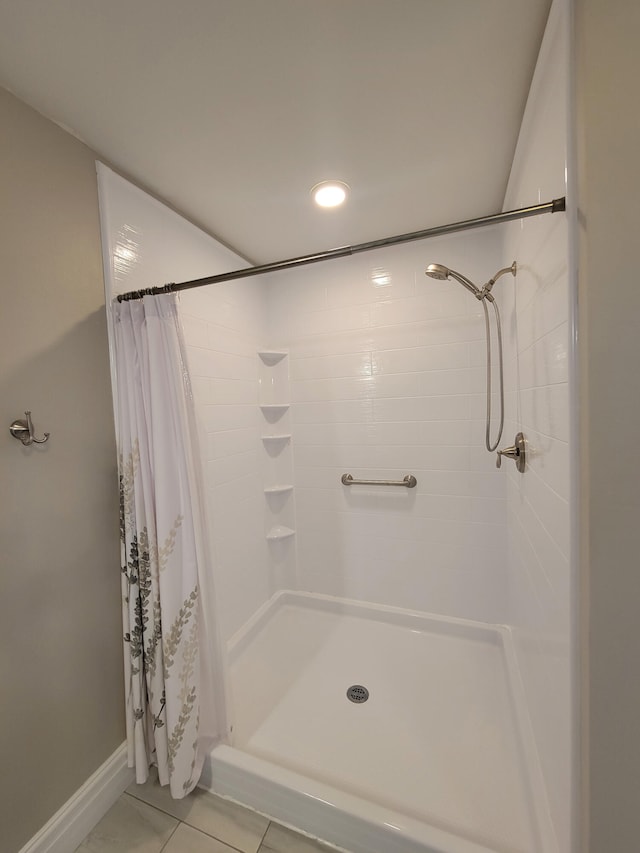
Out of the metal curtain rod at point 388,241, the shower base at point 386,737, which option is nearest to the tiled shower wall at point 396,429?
the shower base at point 386,737

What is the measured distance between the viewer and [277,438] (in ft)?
7.15

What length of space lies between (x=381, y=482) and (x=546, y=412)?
1146 mm

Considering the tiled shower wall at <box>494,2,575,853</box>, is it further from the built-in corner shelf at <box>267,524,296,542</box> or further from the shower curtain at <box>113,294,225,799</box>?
the built-in corner shelf at <box>267,524,296,542</box>

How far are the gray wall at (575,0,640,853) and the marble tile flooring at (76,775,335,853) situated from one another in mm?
919

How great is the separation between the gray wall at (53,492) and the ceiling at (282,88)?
0.70 feet

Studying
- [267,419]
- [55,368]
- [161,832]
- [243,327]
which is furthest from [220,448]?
[161,832]

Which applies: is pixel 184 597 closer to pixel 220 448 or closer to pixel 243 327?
pixel 220 448

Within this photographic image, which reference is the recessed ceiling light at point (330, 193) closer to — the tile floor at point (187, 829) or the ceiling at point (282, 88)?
the ceiling at point (282, 88)

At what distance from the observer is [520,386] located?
1.31 meters

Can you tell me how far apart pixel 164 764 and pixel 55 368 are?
1375 mm

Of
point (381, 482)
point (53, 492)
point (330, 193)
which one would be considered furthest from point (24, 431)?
point (381, 482)

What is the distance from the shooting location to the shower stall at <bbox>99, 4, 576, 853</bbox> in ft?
3.15

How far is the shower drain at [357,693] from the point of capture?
59.9 inches

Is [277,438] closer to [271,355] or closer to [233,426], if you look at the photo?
[233,426]
